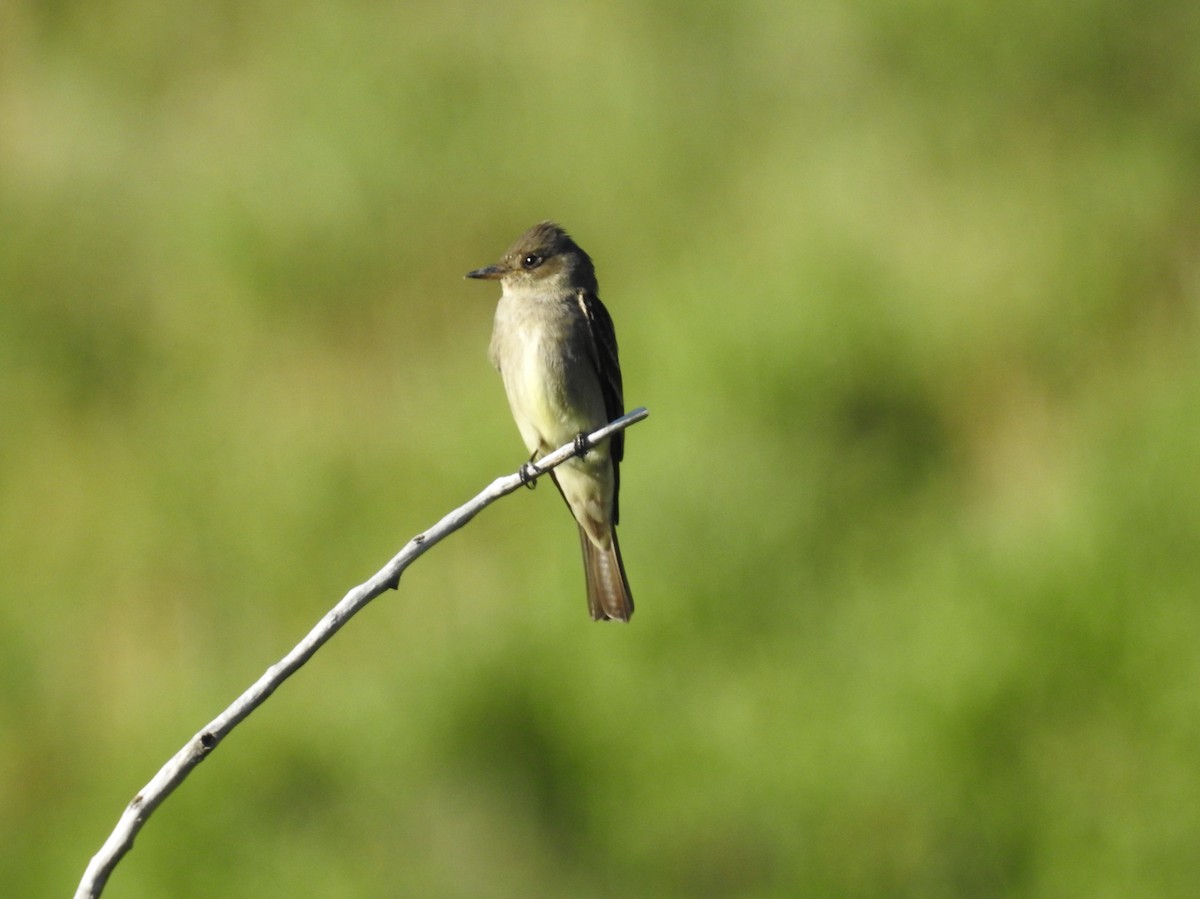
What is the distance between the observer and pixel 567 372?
181 inches

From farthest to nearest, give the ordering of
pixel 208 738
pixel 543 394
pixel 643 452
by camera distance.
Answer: pixel 643 452, pixel 543 394, pixel 208 738

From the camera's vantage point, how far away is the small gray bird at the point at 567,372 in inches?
181

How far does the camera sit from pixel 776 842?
6883mm

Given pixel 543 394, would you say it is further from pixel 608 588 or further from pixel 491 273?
pixel 608 588

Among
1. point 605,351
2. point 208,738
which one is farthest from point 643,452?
point 208,738

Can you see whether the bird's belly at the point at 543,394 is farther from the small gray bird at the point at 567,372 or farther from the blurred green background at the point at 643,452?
the blurred green background at the point at 643,452

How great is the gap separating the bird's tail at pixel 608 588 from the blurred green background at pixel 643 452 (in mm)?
1827

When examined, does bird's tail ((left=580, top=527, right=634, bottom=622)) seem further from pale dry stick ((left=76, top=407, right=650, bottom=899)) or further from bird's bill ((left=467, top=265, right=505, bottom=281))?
pale dry stick ((left=76, top=407, right=650, bottom=899))

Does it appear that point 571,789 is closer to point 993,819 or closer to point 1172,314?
point 993,819

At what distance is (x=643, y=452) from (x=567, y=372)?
7.52ft

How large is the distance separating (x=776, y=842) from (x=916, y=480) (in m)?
1.80

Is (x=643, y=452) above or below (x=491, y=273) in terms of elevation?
below

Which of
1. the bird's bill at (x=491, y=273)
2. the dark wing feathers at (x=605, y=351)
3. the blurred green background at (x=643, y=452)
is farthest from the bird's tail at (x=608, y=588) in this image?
the blurred green background at (x=643, y=452)

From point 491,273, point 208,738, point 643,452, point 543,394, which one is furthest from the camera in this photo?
point 643,452
